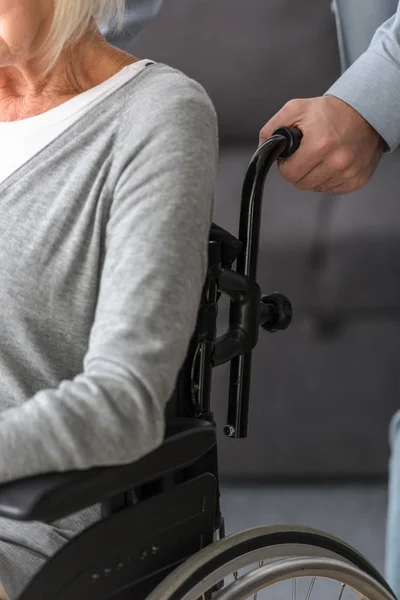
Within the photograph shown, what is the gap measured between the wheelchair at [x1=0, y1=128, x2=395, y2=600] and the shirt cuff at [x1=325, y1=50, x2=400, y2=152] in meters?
0.24

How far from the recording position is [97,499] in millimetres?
794

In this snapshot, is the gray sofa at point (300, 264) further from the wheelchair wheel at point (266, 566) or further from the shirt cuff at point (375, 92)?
the wheelchair wheel at point (266, 566)

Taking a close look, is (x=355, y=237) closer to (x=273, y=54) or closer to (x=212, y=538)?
(x=273, y=54)

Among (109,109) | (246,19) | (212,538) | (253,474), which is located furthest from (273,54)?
(212,538)

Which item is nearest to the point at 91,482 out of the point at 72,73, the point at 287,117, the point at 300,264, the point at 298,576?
the point at 298,576

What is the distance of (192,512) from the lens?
0.94 meters

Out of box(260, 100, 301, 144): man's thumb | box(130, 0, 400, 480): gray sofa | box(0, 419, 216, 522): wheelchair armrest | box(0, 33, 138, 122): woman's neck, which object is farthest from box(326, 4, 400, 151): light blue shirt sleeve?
box(130, 0, 400, 480): gray sofa

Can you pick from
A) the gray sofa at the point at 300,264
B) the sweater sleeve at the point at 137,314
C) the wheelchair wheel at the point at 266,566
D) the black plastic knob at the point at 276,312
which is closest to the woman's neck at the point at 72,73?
the sweater sleeve at the point at 137,314

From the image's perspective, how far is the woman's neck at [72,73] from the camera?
1.05 m

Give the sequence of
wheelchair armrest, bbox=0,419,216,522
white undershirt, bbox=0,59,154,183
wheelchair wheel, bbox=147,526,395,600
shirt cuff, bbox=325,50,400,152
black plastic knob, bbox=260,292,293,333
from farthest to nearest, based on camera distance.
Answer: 1. shirt cuff, bbox=325,50,400,152
2. black plastic knob, bbox=260,292,293,333
3. white undershirt, bbox=0,59,154,183
4. wheelchair wheel, bbox=147,526,395,600
5. wheelchair armrest, bbox=0,419,216,522

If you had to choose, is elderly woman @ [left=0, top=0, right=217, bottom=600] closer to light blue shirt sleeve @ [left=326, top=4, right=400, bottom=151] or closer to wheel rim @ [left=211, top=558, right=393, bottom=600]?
wheel rim @ [left=211, top=558, right=393, bottom=600]

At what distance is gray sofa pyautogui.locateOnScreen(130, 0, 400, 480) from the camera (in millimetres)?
2297

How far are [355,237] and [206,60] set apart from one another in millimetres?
603

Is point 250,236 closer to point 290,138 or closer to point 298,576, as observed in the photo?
point 290,138
